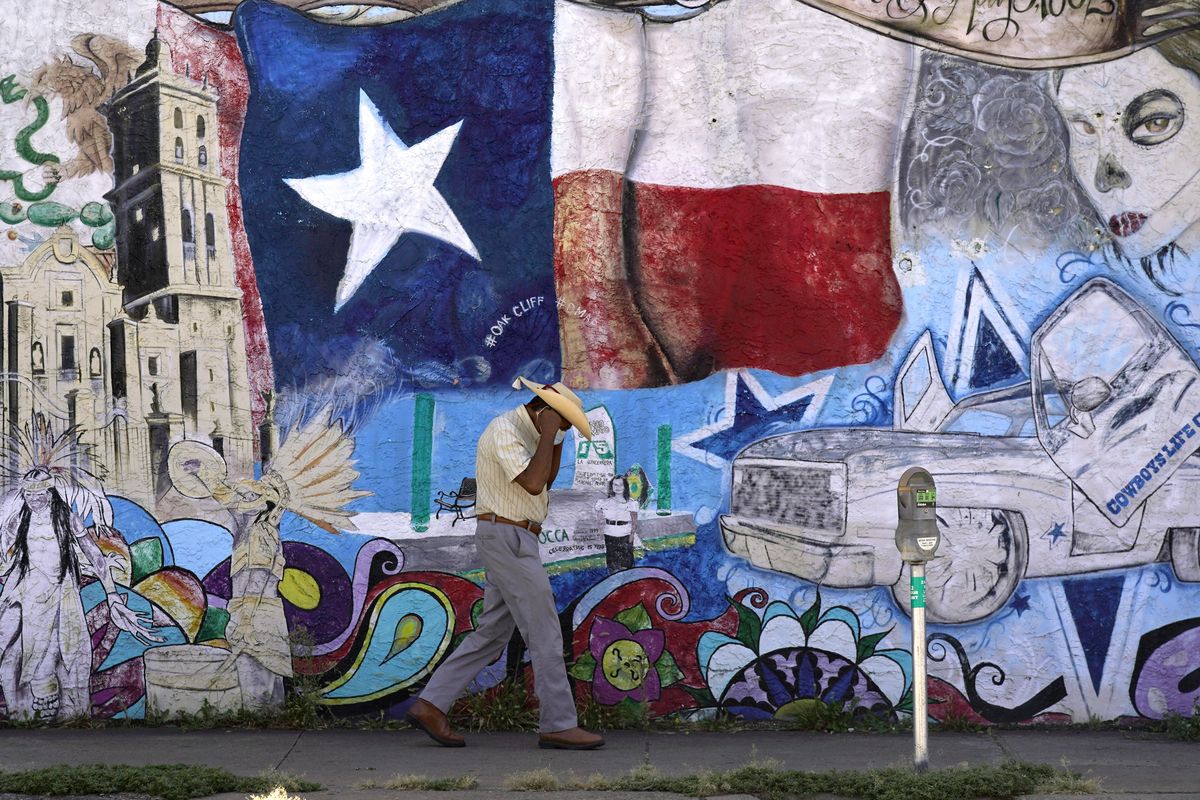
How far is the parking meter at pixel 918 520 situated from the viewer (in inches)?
214

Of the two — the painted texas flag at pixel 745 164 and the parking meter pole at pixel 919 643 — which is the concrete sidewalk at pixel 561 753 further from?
the painted texas flag at pixel 745 164

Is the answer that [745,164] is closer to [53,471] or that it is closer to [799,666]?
[799,666]

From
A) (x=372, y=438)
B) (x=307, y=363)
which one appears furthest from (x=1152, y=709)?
(x=307, y=363)

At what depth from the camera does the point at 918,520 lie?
5.47 meters

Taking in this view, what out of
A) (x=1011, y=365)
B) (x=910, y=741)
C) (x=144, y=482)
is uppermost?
(x=1011, y=365)

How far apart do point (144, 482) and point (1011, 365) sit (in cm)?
488

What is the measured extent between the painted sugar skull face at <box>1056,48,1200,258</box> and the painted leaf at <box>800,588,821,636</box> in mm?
2649

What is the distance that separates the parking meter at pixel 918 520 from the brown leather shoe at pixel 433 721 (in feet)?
8.42

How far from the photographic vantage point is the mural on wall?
7.04 meters

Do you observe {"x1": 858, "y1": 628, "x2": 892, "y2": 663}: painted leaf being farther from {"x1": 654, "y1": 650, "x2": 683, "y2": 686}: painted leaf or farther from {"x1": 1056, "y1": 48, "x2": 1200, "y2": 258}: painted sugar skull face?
{"x1": 1056, "y1": 48, "x2": 1200, "y2": 258}: painted sugar skull face

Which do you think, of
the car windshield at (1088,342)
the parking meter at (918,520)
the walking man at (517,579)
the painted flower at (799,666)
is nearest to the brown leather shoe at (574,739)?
the walking man at (517,579)

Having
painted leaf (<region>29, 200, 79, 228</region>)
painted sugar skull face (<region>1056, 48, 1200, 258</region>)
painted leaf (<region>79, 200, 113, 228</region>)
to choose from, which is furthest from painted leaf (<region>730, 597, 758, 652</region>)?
painted leaf (<region>29, 200, 79, 228</region>)

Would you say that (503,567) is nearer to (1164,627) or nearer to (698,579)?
(698,579)

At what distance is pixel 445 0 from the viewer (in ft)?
23.5
